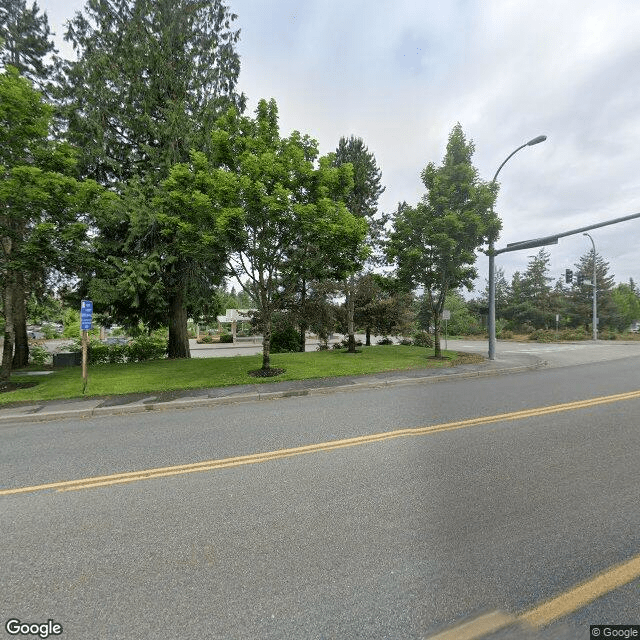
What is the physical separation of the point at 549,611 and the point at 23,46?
76.5ft

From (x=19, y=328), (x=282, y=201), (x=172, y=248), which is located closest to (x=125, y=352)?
(x=19, y=328)

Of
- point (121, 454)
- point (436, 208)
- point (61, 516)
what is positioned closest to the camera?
point (61, 516)

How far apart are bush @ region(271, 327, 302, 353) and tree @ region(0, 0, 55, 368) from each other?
11836mm

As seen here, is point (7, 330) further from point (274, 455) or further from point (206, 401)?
point (274, 455)

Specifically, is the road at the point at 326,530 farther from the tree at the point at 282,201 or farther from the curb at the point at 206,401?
the tree at the point at 282,201

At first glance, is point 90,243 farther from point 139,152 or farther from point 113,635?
point 113,635

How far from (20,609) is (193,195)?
30.6 feet

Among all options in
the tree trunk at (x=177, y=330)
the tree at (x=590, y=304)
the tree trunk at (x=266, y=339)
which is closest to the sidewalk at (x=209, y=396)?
the tree trunk at (x=266, y=339)

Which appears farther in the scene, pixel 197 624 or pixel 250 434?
pixel 250 434

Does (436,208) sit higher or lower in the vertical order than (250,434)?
higher

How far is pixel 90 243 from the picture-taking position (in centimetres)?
1182

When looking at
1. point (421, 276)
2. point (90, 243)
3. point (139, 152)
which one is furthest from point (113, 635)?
point (139, 152)

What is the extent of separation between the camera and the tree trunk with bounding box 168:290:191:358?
599 inches

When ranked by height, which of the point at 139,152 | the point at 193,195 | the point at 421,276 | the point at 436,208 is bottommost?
the point at 421,276
